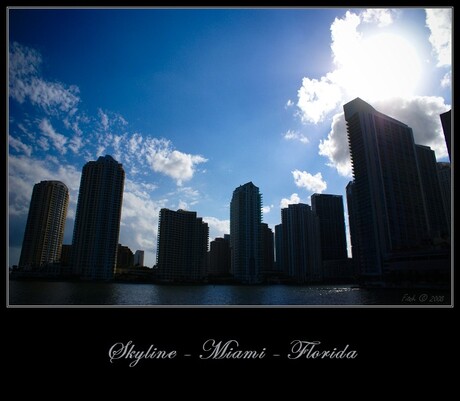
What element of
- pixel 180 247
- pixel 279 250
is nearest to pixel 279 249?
pixel 279 250

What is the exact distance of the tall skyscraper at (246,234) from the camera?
235 ft

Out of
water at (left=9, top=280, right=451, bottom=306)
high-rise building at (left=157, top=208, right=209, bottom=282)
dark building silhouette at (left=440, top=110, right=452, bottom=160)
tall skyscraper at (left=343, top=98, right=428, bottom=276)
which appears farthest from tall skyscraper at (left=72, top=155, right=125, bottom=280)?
dark building silhouette at (left=440, top=110, right=452, bottom=160)

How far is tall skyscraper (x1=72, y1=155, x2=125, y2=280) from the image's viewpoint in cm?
5838

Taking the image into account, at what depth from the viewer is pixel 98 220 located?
60.8 meters

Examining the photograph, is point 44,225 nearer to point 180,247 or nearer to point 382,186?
point 180,247

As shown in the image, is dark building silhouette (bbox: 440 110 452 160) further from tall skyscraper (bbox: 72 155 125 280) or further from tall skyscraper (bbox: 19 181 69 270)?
tall skyscraper (bbox: 19 181 69 270)

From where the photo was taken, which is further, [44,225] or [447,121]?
[44,225]

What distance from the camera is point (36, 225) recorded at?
58938mm

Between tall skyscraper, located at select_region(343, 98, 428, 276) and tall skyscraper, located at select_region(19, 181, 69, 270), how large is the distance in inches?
2284

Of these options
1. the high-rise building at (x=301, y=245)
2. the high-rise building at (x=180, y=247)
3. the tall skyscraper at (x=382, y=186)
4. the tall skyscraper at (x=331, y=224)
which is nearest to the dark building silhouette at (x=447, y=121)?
the tall skyscraper at (x=382, y=186)

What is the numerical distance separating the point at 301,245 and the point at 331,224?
19.8 m
